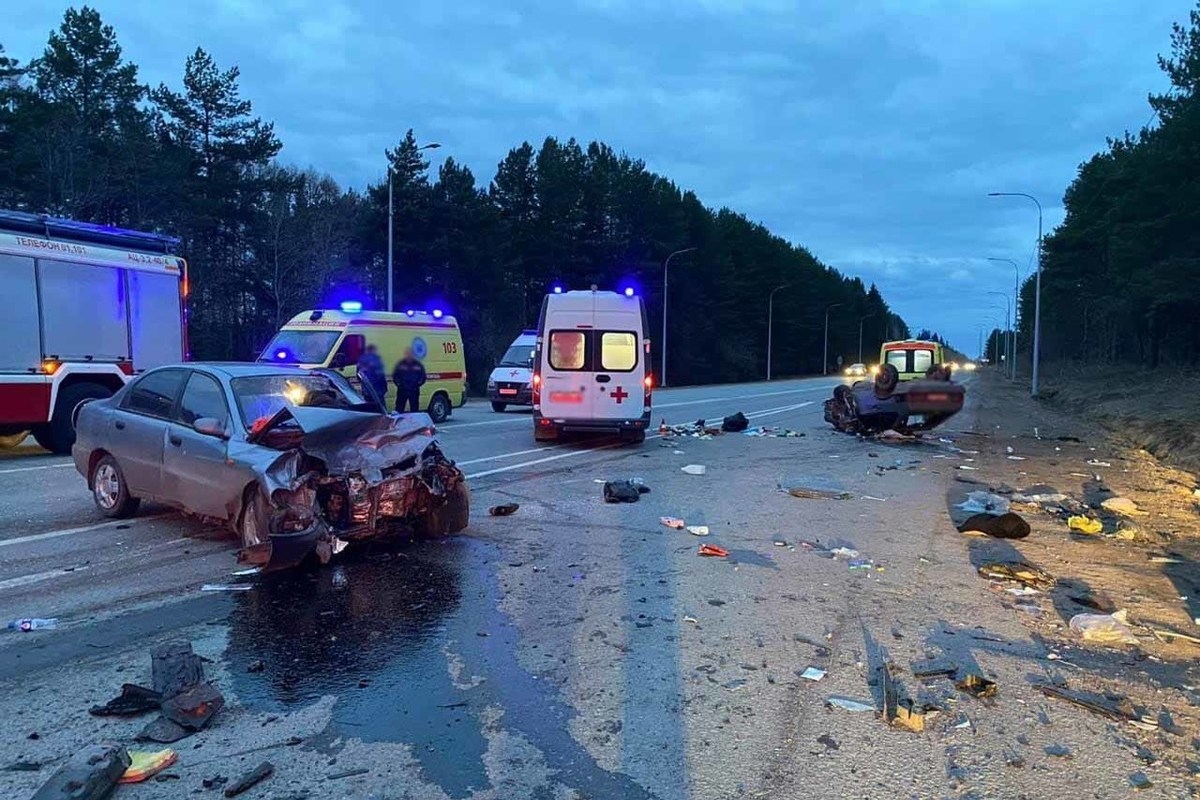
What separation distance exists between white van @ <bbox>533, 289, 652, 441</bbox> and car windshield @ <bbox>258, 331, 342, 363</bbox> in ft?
15.1

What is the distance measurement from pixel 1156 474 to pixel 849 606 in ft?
35.7

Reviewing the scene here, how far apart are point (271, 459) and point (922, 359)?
700 inches

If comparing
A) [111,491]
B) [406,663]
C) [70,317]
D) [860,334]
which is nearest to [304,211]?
[70,317]

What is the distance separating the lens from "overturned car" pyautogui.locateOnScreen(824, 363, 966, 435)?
17.6 m

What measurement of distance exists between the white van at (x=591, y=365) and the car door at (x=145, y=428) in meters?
7.81

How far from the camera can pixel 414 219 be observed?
43.8m

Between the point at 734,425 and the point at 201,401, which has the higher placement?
the point at 201,401

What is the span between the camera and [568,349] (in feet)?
49.5

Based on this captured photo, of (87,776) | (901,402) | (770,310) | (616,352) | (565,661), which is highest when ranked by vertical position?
(770,310)

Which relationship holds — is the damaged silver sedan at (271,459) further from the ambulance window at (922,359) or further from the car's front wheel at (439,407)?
the ambulance window at (922,359)

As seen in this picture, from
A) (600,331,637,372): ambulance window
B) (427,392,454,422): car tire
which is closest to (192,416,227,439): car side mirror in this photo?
(600,331,637,372): ambulance window

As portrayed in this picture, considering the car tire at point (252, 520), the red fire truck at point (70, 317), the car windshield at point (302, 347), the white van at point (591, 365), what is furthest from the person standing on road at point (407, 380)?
the car tire at point (252, 520)

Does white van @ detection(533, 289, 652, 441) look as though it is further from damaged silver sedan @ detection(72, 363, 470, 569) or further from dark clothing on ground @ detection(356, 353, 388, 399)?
damaged silver sedan @ detection(72, 363, 470, 569)

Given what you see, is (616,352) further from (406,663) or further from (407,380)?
(406,663)
